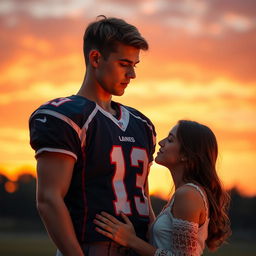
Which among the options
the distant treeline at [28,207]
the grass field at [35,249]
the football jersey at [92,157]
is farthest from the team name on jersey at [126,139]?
the distant treeline at [28,207]

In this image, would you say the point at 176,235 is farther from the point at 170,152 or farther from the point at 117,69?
the point at 117,69

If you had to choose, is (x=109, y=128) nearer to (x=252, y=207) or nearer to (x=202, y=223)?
(x=202, y=223)

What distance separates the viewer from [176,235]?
3.94 m

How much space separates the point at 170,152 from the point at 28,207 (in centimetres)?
8105

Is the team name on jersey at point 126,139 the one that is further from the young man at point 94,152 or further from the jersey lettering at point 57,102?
the jersey lettering at point 57,102

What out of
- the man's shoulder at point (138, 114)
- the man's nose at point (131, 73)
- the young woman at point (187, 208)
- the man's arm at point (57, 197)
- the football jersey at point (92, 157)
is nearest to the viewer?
the man's arm at point (57, 197)

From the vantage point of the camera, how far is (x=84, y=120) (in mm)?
3934

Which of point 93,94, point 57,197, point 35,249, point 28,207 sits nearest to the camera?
point 57,197

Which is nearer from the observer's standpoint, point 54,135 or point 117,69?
point 54,135

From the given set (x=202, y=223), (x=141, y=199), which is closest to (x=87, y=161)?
(x=141, y=199)

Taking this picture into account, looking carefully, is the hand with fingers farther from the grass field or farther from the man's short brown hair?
the grass field

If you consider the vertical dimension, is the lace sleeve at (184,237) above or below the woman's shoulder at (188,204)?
below

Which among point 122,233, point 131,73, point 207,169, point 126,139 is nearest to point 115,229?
point 122,233

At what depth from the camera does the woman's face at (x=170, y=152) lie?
14.0ft
